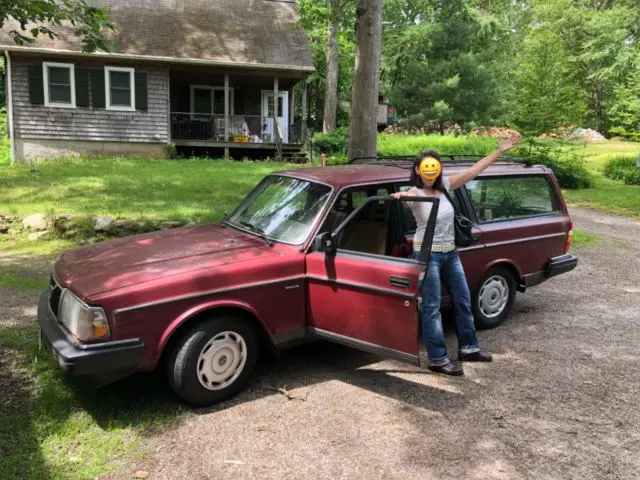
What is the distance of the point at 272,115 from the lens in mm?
24250

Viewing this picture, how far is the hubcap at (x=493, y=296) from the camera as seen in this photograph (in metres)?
5.69

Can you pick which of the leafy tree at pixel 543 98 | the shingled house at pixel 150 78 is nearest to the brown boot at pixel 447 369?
the leafy tree at pixel 543 98

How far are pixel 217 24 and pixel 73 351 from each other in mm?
20974

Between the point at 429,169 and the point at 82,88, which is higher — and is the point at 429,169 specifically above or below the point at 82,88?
Result: below

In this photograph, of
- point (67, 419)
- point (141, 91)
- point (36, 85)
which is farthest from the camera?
point (141, 91)

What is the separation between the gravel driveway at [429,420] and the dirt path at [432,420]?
10 millimetres

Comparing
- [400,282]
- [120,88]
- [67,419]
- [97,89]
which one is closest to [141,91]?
[120,88]

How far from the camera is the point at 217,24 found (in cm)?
2231

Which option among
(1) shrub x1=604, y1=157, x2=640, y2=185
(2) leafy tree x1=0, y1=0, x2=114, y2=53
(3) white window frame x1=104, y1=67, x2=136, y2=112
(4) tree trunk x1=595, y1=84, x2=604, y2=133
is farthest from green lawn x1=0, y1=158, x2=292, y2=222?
→ (4) tree trunk x1=595, y1=84, x2=604, y2=133

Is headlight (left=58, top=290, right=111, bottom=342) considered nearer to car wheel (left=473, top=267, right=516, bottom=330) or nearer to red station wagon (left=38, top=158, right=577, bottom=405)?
red station wagon (left=38, top=158, right=577, bottom=405)

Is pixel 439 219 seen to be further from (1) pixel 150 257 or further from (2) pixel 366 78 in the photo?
(2) pixel 366 78

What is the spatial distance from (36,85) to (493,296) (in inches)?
744

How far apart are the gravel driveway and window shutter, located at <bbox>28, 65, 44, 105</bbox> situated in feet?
60.0

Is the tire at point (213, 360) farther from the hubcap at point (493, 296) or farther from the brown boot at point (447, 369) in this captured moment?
the hubcap at point (493, 296)
